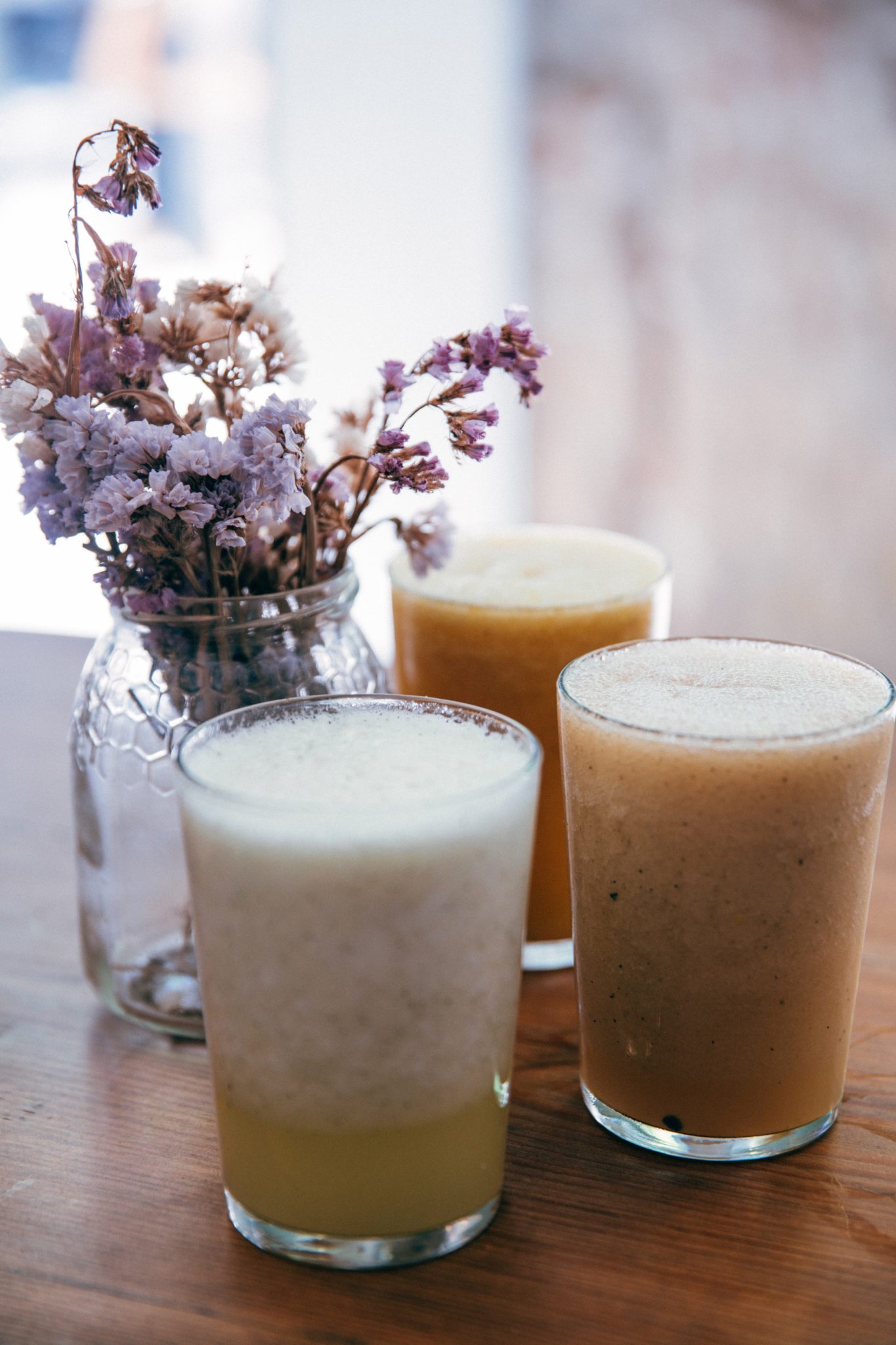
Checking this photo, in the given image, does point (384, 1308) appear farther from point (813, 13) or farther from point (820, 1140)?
point (813, 13)

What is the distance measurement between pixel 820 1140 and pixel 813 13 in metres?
2.18

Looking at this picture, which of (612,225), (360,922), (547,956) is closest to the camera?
(360,922)

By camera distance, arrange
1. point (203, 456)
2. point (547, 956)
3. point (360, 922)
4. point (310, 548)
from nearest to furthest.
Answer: point (360, 922), point (203, 456), point (310, 548), point (547, 956)

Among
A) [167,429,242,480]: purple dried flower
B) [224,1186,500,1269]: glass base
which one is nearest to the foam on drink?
[167,429,242,480]: purple dried flower

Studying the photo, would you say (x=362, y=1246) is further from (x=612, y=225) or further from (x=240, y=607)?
(x=612, y=225)

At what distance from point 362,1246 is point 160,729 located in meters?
0.32

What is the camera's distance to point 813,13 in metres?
2.35

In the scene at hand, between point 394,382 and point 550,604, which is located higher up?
point 394,382

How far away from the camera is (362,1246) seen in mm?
602

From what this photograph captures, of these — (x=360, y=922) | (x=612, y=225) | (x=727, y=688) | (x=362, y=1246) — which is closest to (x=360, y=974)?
(x=360, y=922)

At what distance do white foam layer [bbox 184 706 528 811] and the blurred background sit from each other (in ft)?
6.11

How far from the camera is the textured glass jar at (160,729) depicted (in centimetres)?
77

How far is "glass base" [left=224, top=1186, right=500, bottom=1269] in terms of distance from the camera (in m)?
0.60

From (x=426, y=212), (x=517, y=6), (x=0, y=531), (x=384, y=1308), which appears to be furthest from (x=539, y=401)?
(x=384, y=1308)
